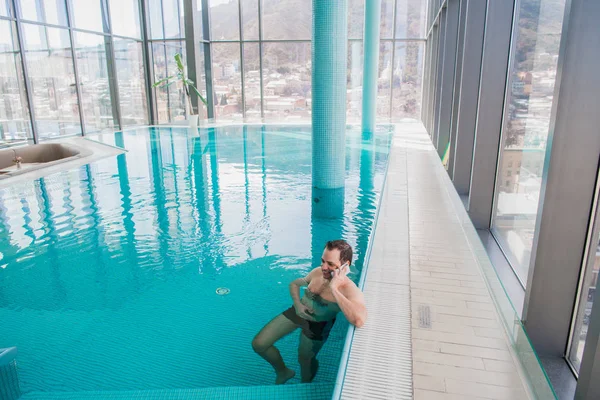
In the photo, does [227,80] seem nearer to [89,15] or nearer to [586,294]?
[89,15]

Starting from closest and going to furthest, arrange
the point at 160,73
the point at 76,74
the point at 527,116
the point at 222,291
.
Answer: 1. the point at 527,116
2. the point at 222,291
3. the point at 76,74
4. the point at 160,73

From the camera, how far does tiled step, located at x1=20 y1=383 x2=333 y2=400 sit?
8.11ft

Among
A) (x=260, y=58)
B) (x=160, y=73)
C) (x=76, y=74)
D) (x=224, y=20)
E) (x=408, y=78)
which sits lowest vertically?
(x=408, y=78)

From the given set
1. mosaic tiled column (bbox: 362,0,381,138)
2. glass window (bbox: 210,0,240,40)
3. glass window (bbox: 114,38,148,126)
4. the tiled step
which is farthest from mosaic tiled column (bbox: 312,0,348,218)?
glass window (bbox: 210,0,240,40)

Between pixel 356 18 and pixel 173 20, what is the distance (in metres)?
7.09

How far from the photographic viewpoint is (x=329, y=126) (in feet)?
19.0

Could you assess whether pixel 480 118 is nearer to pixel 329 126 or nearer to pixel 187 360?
pixel 329 126

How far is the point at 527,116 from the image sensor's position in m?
3.44

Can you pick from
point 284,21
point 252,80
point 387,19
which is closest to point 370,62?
point 387,19

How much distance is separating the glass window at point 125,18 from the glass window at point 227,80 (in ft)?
10.2

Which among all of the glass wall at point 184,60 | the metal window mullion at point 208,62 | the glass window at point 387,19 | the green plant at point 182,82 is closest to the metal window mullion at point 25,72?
the glass wall at point 184,60

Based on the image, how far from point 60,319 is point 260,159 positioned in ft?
22.2

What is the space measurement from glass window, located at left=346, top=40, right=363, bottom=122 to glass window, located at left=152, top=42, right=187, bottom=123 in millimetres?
6525

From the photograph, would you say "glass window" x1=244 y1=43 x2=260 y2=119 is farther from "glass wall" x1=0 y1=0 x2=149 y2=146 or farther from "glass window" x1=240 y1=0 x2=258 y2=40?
"glass wall" x1=0 y1=0 x2=149 y2=146
